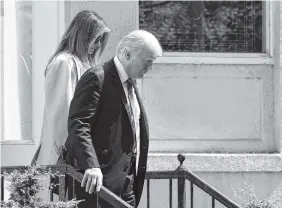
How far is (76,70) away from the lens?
6.20m

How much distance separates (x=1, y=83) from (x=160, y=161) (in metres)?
1.59

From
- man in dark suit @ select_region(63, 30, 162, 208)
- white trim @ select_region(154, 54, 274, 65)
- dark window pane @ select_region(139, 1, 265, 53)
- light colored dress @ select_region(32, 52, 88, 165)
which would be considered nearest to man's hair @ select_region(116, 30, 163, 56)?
man in dark suit @ select_region(63, 30, 162, 208)

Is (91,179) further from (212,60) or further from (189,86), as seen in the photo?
(212,60)

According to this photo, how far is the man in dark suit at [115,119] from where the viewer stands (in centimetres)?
561

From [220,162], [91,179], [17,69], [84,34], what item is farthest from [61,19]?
[91,179]

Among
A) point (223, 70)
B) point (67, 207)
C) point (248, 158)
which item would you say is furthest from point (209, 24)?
point (67, 207)

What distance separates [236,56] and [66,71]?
8.52 feet

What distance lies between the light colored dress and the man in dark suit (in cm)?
44

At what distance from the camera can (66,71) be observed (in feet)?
20.2

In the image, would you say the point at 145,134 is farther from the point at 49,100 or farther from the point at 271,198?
the point at 271,198

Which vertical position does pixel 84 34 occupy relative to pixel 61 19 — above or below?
below

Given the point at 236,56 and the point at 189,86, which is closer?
the point at 189,86

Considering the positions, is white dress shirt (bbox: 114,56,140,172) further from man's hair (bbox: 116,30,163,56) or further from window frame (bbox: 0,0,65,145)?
window frame (bbox: 0,0,65,145)

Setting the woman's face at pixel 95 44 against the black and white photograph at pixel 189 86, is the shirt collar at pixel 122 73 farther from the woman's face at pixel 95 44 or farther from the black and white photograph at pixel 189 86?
the black and white photograph at pixel 189 86
